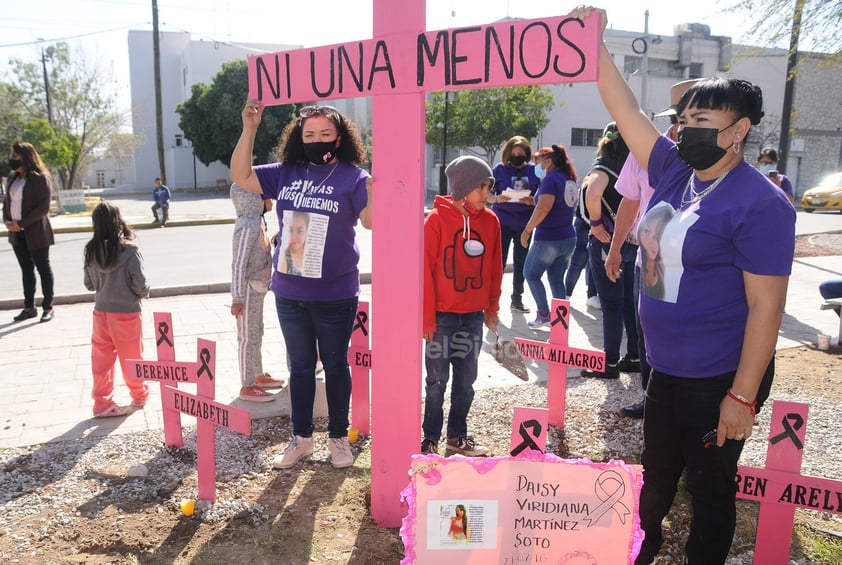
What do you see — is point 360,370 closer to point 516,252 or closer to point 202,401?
point 202,401

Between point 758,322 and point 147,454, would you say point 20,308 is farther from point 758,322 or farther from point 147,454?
point 758,322

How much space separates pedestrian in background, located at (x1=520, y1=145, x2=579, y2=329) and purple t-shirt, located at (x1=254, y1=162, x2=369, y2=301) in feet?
10.7

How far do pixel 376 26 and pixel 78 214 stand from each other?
25239mm

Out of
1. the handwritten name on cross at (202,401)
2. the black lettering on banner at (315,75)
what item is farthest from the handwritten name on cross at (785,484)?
the black lettering on banner at (315,75)

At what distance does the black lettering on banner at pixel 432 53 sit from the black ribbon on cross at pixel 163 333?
2128 mm

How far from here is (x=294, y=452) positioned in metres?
3.58

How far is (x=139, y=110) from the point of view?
158 feet

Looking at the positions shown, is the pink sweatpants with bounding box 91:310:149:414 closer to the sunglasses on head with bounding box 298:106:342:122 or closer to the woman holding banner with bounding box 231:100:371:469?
the woman holding banner with bounding box 231:100:371:469

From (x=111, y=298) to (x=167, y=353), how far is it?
96cm

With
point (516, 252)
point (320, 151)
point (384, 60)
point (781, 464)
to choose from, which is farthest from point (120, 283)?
point (516, 252)

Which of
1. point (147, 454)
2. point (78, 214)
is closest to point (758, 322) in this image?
point (147, 454)

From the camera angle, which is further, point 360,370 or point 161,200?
point 161,200

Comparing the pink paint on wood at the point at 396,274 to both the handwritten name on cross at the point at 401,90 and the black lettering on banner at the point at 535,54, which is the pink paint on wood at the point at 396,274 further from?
the black lettering on banner at the point at 535,54

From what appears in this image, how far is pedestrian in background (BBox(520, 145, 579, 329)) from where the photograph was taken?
20.6ft
